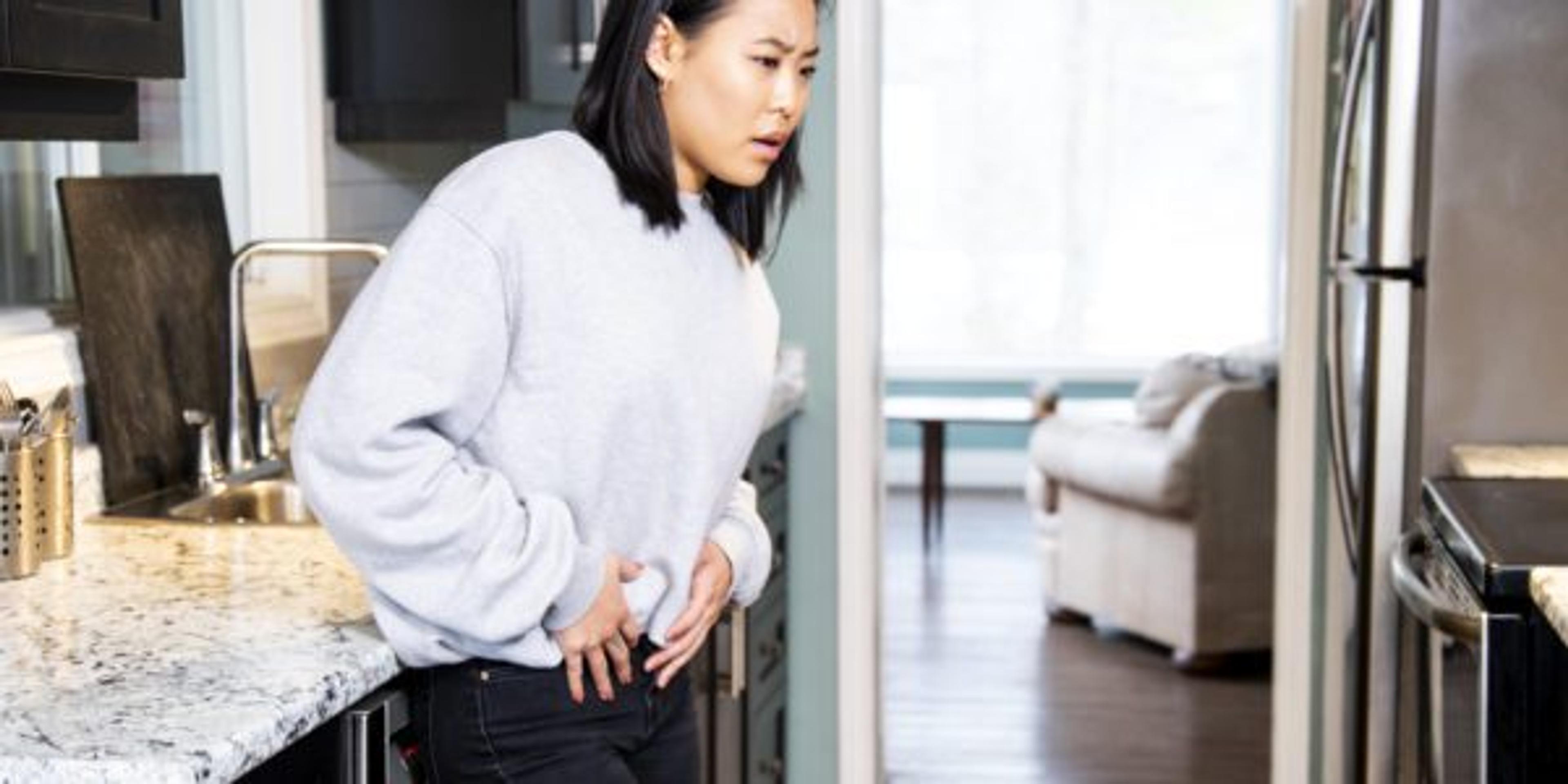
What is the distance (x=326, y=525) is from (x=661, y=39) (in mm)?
507

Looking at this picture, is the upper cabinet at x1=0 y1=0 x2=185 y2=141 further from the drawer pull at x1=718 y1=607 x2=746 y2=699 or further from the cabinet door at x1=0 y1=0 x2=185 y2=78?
the drawer pull at x1=718 y1=607 x2=746 y2=699

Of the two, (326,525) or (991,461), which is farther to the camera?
(991,461)

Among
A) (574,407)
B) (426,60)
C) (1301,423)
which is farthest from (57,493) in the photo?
(1301,423)

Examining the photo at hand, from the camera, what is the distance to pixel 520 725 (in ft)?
6.42

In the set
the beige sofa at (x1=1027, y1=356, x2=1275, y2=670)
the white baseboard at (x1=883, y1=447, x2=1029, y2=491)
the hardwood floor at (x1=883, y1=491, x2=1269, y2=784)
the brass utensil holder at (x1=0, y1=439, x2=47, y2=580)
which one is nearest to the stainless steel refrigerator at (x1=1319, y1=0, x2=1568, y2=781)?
the brass utensil holder at (x1=0, y1=439, x2=47, y2=580)

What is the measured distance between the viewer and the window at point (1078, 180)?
9.18 m

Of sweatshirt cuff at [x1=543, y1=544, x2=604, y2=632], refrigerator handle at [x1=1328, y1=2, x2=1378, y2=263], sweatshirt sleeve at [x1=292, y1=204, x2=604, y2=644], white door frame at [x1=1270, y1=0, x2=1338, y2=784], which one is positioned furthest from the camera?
white door frame at [x1=1270, y1=0, x2=1338, y2=784]

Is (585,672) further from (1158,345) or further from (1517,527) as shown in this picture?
(1158,345)

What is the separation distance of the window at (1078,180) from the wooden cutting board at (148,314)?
622cm

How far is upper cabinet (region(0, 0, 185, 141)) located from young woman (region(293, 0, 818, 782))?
0.47 meters

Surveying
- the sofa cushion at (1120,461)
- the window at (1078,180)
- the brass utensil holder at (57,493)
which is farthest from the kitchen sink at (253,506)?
the window at (1078,180)

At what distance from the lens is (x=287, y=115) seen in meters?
3.51

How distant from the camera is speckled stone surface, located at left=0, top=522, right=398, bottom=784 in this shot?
1661mm

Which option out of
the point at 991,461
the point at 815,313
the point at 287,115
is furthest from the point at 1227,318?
the point at 287,115
